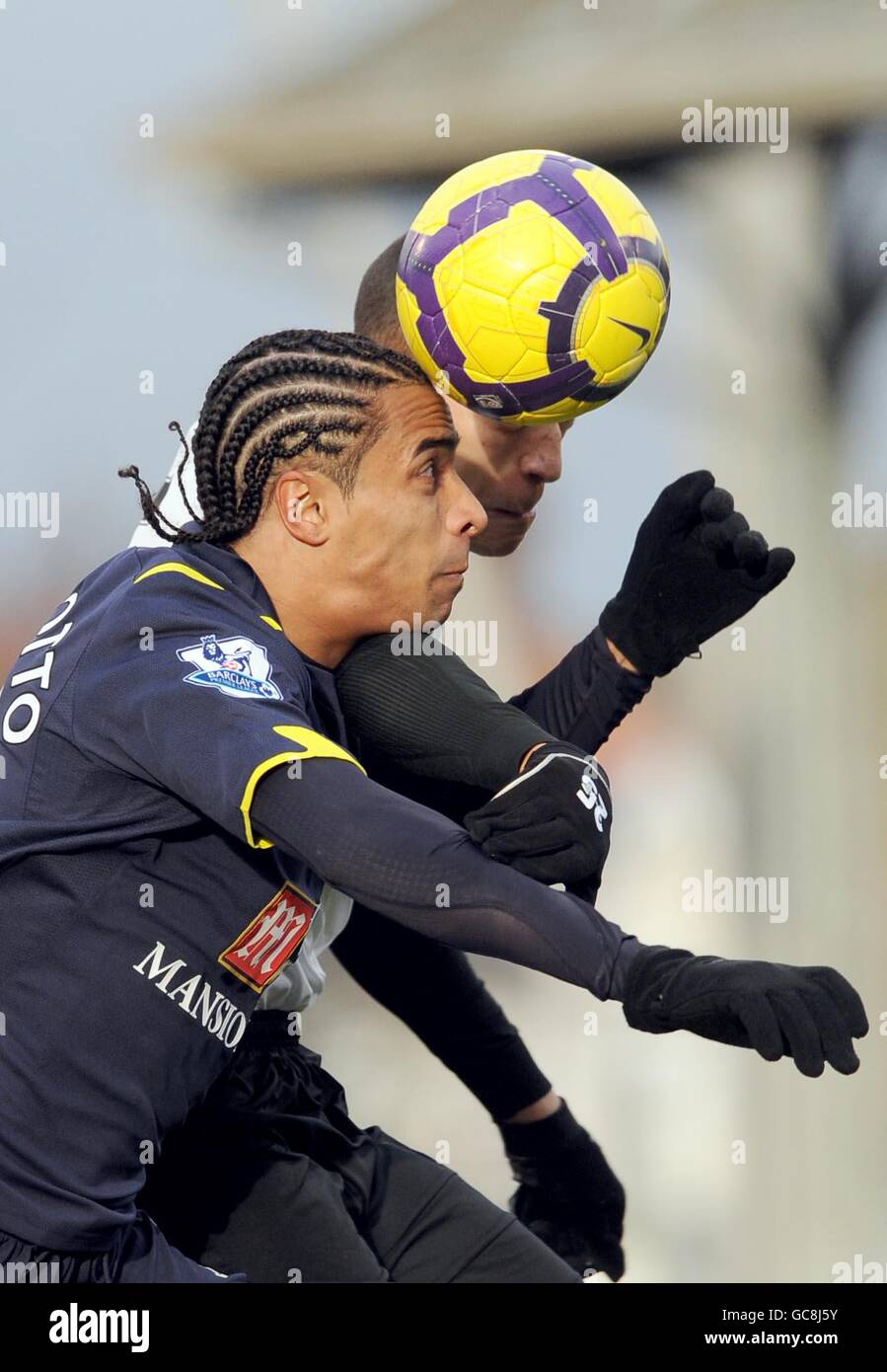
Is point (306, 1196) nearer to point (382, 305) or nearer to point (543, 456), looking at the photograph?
point (543, 456)

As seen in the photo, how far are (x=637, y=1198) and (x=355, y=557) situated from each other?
4666 millimetres

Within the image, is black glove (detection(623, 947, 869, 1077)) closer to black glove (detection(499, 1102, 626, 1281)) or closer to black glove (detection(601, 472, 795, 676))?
black glove (detection(601, 472, 795, 676))

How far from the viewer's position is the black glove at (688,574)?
275 cm

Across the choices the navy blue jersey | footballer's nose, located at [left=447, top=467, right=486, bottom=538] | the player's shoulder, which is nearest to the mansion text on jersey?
the navy blue jersey

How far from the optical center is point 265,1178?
2398 mm

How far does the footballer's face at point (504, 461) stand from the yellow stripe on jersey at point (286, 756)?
1.13 m

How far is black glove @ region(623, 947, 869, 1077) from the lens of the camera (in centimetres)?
171

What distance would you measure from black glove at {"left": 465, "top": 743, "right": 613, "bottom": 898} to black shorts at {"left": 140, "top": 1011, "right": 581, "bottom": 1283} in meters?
0.69

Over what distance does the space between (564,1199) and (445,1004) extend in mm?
430

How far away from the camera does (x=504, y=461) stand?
9.64 ft

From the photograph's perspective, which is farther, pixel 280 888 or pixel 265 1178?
pixel 265 1178

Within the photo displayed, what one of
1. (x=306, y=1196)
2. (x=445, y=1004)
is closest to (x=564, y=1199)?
(x=445, y=1004)
